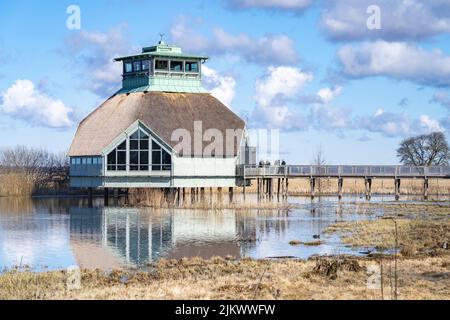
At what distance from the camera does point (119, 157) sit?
6053cm

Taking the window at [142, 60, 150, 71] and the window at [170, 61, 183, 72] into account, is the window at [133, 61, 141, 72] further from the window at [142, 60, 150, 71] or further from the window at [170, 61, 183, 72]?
the window at [170, 61, 183, 72]

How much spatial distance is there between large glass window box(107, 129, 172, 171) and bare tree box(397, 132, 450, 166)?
50.2m

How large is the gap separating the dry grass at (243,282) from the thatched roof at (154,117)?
122 feet

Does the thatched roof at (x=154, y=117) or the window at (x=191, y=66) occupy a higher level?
the window at (x=191, y=66)

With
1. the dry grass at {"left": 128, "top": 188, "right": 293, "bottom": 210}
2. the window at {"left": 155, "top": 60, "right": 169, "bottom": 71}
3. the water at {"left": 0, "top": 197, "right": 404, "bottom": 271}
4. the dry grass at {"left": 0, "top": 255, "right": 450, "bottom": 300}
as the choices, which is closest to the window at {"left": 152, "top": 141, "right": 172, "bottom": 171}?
the dry grass at {"left": 128, "top": 188, "right": 293, "bottom": 210}

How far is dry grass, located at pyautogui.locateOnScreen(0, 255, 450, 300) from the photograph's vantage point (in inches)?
745

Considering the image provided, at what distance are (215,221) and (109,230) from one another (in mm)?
6751

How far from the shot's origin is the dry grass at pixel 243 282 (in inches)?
745

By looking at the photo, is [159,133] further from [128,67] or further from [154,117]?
[128,67]

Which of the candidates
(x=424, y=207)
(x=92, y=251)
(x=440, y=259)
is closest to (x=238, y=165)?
(x=424, y=207)

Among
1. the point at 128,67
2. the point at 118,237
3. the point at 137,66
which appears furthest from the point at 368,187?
the point at 118,237

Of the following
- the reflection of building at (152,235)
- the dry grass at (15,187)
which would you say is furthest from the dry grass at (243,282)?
the dry grass at (15,187)

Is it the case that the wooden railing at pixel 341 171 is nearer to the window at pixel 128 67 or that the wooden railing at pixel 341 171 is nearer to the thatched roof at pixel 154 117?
the thatched roof at pixel 154 117
